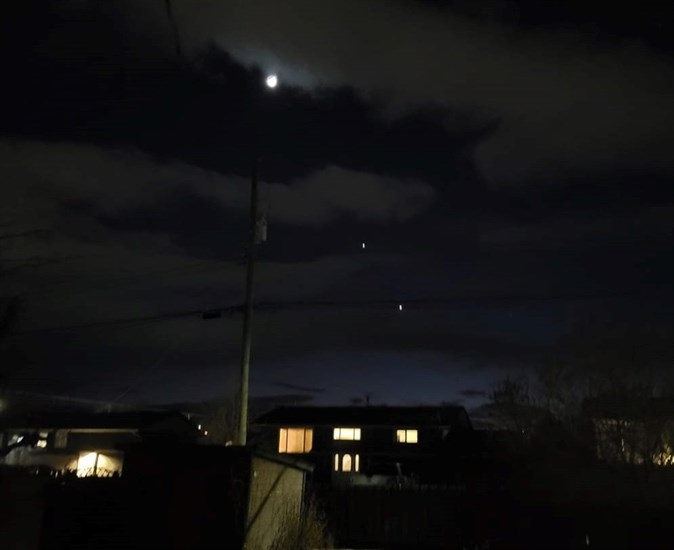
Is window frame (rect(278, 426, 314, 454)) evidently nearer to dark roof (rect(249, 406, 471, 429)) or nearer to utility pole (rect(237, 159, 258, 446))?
A: dark roof (rect(249, 406, 471, 429))

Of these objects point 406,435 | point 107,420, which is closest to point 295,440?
point 406,435

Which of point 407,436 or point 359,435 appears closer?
point 407,436

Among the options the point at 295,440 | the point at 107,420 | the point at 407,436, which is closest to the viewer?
the point at 407,436

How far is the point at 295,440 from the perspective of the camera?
4866 cm

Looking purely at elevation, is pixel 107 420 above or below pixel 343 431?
above

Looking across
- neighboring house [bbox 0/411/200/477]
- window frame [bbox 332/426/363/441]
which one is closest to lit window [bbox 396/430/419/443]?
window frame [bbox 332/426/363/441]

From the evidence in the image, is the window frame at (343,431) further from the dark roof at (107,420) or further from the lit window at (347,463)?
the dark roof at (107,420)

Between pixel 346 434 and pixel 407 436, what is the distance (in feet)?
14.4

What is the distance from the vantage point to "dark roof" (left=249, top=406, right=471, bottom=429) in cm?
4715

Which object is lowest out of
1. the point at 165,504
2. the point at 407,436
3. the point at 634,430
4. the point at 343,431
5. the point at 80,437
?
the point at 165,504

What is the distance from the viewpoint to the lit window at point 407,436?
46469 mm

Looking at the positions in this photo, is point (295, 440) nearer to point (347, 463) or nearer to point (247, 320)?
point (347, 463)

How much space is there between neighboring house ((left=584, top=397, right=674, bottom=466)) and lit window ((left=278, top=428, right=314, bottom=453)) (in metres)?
30.3

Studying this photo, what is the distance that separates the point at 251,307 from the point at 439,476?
20.3 metres
